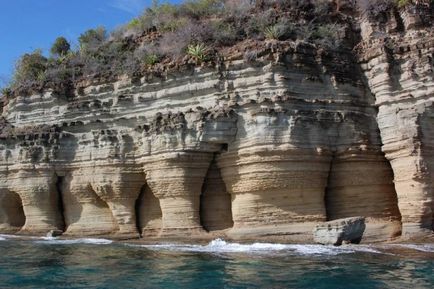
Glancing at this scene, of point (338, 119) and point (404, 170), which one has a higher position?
point (338, 119)

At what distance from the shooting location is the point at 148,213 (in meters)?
21.5

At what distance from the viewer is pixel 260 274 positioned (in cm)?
1173

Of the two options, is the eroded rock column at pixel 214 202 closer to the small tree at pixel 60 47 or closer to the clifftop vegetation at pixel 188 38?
the clifftop vegetation at pixel 188 38

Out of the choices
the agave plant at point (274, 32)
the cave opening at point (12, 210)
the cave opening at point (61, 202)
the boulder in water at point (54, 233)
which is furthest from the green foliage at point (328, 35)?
the cave opening at point (12, 210)

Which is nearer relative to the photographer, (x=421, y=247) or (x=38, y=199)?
(x=421, y=247)

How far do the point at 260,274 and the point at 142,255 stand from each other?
15.6 ft

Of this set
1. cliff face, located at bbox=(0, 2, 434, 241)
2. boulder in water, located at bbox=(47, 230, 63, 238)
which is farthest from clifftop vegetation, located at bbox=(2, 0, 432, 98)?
boulder in water, located at bbox=(47, 230, 63, 238)

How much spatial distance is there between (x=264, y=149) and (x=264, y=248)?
12.5 ft

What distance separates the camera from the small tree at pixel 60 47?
28823mm

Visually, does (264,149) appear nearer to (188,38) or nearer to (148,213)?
(148,213)

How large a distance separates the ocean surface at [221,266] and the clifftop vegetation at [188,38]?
8214mm

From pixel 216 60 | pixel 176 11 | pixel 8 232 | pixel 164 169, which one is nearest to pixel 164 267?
pixel 164 169

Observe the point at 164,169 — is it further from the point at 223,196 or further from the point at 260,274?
the point at 260,274

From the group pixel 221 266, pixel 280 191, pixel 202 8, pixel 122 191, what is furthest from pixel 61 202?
pixel 221 266
